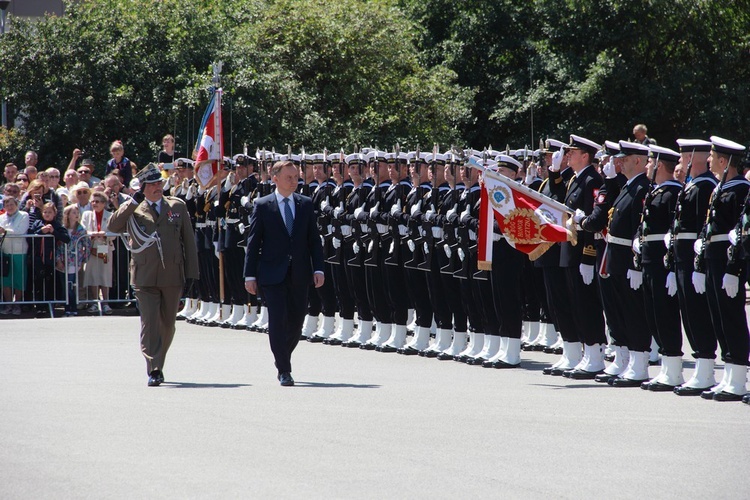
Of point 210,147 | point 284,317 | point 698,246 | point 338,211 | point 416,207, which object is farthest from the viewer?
point 210,147

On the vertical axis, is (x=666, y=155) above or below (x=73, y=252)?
above

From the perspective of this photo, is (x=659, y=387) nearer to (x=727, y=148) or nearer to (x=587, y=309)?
(x=587, y=309)

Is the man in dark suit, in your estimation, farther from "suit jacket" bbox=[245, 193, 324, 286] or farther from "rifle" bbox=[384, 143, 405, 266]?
"rifle" bbox=[384, 143, 405, 266]

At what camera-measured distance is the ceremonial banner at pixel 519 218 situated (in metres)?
12.8

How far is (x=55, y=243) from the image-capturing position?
65.5 ft

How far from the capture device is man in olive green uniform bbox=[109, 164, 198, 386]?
12008 mm

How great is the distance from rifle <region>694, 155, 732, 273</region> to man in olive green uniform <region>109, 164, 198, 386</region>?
4.71 metres

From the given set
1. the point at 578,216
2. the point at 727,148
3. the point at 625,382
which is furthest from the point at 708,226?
the point at 578,216

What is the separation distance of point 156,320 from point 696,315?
493 centimetres

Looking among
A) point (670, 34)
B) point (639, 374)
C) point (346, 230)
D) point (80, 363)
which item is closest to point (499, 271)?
point (639, 374)

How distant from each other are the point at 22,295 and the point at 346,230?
6.39 metres

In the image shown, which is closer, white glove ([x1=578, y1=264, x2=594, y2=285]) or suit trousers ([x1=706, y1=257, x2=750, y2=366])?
suit trousers ([x1=706, y1=257, x2=750, y2=366])

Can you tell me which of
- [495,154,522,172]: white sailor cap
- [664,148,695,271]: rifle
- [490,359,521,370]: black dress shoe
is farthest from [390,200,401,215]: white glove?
[664,148,695,271]: rifle

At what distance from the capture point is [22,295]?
19922 millimetres
